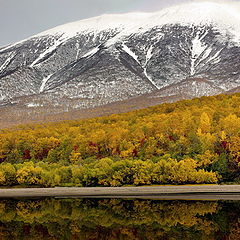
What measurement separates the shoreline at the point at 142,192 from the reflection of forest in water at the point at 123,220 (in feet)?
18.0

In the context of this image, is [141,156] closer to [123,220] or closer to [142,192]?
[142,192]

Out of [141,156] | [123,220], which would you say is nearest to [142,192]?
[141,156]

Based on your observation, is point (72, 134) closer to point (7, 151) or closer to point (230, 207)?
point (7, 151)

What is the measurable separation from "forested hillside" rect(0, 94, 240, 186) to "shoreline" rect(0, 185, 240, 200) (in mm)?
2007

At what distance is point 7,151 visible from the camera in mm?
103125

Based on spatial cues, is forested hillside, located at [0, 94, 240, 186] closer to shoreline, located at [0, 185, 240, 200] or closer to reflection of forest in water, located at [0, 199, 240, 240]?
shoreline, located at [0, 185, 240, 200]

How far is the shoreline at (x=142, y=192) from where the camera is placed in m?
55.8

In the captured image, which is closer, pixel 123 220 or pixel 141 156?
pixel 123 220

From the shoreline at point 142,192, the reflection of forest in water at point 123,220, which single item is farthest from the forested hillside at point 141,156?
the reflection of forest in water at point 123,220

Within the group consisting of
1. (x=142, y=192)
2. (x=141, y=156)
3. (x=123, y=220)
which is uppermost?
(x=123, y=220)

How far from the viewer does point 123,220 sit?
41.2m

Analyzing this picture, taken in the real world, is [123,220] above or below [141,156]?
above

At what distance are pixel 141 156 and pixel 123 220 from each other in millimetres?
36301

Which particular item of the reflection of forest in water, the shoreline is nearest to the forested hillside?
the shoreline
